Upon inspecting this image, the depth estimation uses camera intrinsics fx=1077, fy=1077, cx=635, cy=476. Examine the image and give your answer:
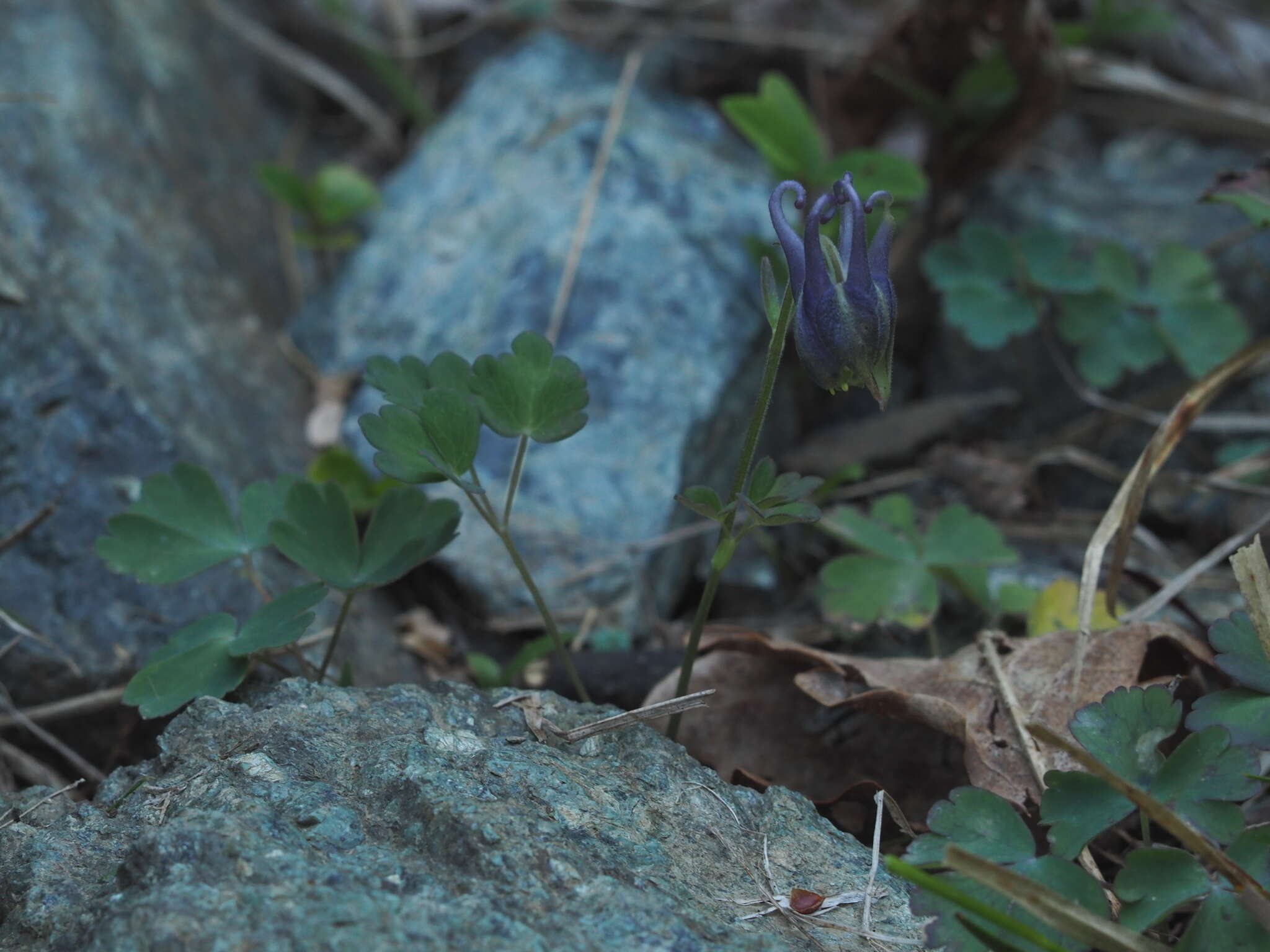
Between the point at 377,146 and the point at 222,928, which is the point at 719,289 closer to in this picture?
the point at 377,146

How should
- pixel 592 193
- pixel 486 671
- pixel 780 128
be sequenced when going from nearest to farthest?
pixel 486 671
pixel 780 128
pixel 592 193

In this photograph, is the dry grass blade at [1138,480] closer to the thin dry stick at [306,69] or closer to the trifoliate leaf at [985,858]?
the trifoliate leaf at [985,858]

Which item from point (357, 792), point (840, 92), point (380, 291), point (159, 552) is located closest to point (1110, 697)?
point (357, 792)

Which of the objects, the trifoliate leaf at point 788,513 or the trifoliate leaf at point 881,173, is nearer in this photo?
the trifoliate leaf at point 788,513

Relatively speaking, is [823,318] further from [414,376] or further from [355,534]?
[355,534]

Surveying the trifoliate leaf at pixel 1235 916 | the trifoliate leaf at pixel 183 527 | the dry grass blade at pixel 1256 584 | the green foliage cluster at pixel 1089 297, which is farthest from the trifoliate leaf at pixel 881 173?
the trifoliate leaf at pixel 1235 916

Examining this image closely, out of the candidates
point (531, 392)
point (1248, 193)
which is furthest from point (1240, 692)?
point (1248, 193)
